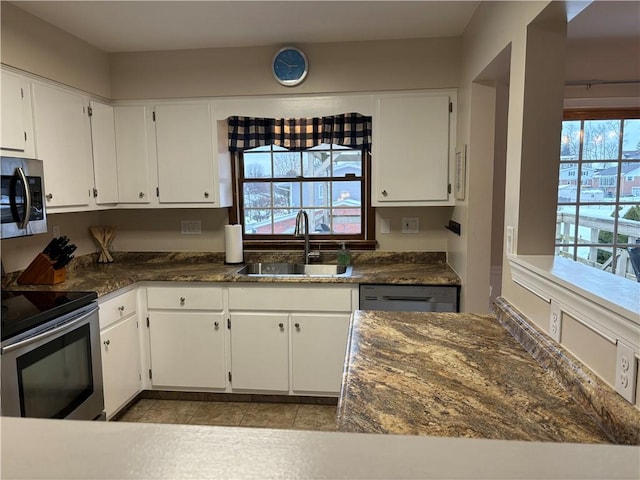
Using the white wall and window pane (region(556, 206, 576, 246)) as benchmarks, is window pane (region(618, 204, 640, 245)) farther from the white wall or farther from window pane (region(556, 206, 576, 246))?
the white wall

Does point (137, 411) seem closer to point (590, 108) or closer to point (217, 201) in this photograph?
point (217, 201)

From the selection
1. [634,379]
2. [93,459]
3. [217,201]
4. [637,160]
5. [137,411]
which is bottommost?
[137,411]

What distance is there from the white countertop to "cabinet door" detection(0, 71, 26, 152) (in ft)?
7.31

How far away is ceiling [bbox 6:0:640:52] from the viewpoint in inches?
92.7

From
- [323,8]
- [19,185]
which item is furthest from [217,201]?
[323,8]

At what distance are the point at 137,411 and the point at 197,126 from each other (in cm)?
197

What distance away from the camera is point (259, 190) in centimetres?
341

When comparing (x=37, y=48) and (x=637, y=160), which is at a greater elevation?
(x=37, y=48)

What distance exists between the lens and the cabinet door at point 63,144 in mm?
2469

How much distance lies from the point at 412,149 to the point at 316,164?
774mm

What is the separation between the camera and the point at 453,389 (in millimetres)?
1174

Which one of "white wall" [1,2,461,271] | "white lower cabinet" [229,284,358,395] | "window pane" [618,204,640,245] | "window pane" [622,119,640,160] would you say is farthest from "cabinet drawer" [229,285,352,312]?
"window pane" [622,119,640,160]

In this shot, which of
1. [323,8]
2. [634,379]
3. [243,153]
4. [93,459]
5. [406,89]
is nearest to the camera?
[93,459]

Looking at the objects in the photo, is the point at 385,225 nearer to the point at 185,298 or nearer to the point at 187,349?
the point at 185,298
